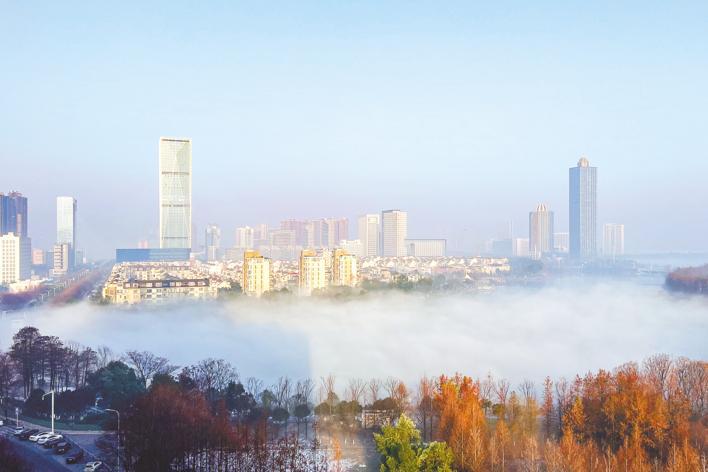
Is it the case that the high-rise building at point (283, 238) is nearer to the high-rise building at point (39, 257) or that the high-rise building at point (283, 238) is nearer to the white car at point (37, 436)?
the high-rise building at point (39, 257)

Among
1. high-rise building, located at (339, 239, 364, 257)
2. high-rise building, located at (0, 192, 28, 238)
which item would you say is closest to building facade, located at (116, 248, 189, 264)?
high-rise building, located at (0, 192, 28, 238)

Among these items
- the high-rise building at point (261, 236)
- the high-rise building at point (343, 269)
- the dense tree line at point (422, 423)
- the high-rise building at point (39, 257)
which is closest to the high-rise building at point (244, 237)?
the high-rise building at point (261, 236)

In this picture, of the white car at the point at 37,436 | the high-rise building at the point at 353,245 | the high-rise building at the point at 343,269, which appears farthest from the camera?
the high-rise building at the point at 353,245

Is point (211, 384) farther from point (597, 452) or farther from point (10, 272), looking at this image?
point (10, 272)

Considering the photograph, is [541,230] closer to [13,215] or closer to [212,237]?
[212,237]

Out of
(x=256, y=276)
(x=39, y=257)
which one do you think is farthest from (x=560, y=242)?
(x=39, y=257)

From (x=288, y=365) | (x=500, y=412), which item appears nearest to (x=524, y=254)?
(x=288, y=365)
